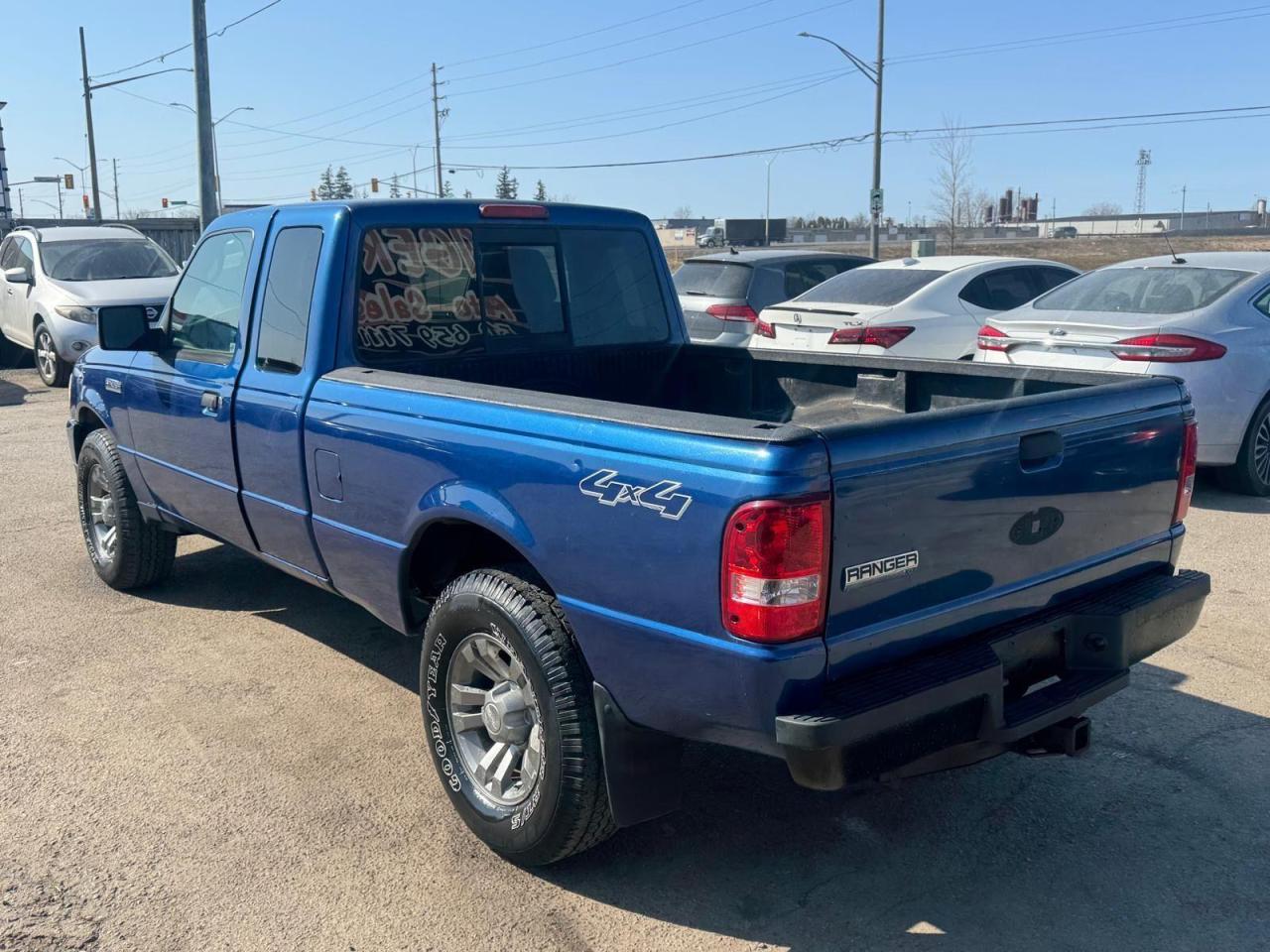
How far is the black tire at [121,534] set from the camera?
19.0 feet

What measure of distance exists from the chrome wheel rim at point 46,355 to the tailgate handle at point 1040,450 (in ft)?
46.6

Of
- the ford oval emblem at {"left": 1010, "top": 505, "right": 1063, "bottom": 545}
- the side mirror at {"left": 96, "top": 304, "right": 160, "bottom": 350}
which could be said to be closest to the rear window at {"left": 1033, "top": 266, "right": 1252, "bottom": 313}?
the ford oval emblem at {"left": 1010, "top": 505, "right": 1063, "bottom": 545}

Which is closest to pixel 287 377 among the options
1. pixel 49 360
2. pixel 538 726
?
pixel 538 726

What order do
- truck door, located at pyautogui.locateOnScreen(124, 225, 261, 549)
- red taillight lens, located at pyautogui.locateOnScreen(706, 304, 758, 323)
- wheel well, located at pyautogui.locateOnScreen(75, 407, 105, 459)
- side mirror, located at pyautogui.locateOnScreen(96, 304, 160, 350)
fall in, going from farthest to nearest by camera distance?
red taillight lens, located at pyautogui.locateOnScreen(706, 304, 758, 323) < wheel well, located at pyautogui.locateOnScreen(75, 407, 105, 459) < side mirror, located at pyautogui.locateOnScreen(96, 304, 160, 350) < truck door, located at pyautogui.locateOnScreen(124, 225, 261, 549)

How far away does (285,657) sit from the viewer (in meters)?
5.21

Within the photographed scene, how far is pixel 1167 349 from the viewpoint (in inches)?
286

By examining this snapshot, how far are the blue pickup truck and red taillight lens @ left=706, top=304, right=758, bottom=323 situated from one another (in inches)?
269

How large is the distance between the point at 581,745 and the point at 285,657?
8.31 ft

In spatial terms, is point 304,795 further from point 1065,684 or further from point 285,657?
point 1065,684

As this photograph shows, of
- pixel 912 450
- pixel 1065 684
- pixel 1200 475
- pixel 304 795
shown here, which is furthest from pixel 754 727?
pixel 1200 475

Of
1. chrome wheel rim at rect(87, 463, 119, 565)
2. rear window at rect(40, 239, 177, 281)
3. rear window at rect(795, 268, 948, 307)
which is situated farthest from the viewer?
rear window at rect(40, 239, 177, 281)

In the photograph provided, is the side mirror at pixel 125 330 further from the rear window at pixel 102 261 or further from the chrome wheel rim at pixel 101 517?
the rear window at pixel 102 261

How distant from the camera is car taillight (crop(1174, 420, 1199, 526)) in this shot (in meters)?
3.66

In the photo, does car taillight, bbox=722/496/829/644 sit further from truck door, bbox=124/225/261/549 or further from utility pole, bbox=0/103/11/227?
utility pole, bbox=0/103/11/227
